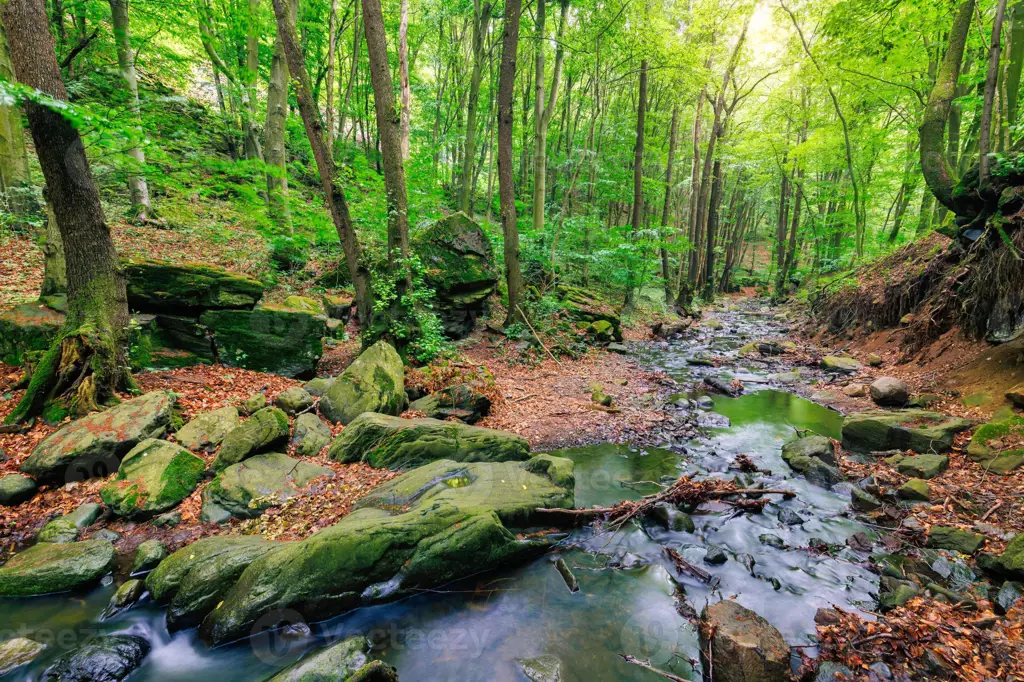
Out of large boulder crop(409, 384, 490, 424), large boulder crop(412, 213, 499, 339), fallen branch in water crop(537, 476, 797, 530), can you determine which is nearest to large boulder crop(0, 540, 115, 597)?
large boulder crop(409, 384, 490, 424)

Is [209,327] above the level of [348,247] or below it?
below

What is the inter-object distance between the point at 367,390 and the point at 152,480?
308 cm

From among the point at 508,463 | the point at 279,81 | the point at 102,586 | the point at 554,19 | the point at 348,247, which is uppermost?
the point at 554,19

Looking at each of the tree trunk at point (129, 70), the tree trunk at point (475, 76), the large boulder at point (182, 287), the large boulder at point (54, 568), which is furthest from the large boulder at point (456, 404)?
the tree trunk at point (475, 76)

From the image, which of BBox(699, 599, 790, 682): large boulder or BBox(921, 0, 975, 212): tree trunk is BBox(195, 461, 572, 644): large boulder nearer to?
BBox(699, 599, 790, 682): large boulder

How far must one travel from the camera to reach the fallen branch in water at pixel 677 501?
5.21 m

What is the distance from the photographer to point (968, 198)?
8.80 metres

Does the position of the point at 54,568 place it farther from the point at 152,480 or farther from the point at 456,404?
the point at 456,404

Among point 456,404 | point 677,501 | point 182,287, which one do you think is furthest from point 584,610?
point 182,287

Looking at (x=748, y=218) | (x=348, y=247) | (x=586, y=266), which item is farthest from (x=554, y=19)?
(x=748, y=218)

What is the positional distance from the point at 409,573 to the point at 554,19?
1974cm

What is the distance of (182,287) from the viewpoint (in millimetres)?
7457

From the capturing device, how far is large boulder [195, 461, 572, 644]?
3568mm

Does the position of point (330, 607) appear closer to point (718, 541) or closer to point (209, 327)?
point (718, 541)
